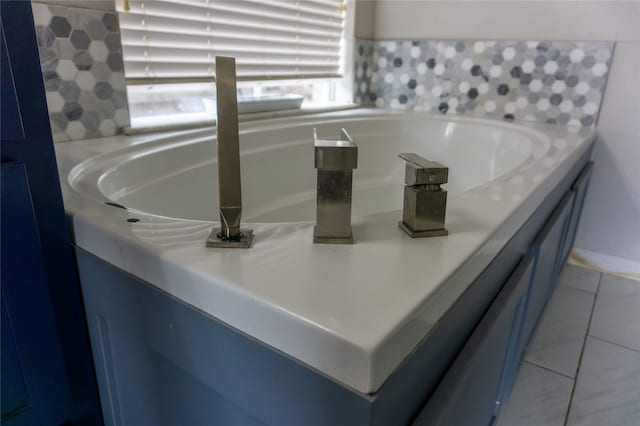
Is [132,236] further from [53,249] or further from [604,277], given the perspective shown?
[604,277]

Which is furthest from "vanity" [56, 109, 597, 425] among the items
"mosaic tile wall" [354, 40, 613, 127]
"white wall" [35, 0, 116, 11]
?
"mosaic tile wall" [354, 40, 613, 127]

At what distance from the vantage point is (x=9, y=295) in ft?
1.82

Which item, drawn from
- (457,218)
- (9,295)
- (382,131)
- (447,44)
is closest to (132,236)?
(9,295)

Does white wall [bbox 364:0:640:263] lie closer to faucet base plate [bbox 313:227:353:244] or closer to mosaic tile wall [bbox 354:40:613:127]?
mosaic tile wall [bbox 354:40:613:127]

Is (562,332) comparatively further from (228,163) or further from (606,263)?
(228,163)

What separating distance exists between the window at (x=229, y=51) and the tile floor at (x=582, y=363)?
1.28 metres

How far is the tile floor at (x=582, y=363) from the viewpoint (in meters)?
1.10

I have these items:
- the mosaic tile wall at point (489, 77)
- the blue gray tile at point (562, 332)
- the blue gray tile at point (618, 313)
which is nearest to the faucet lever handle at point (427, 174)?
the blue gray tile at point (562, 332)

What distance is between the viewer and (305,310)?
404 millimetres

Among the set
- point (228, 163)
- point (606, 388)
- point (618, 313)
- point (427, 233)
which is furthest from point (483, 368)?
point (618, 313)

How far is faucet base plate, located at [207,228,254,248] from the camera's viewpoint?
533 millimetres

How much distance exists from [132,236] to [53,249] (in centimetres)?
15

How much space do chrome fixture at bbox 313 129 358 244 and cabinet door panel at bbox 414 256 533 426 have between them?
21cm

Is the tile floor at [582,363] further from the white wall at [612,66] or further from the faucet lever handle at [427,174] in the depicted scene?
the faucet lever handle at [427,174]
